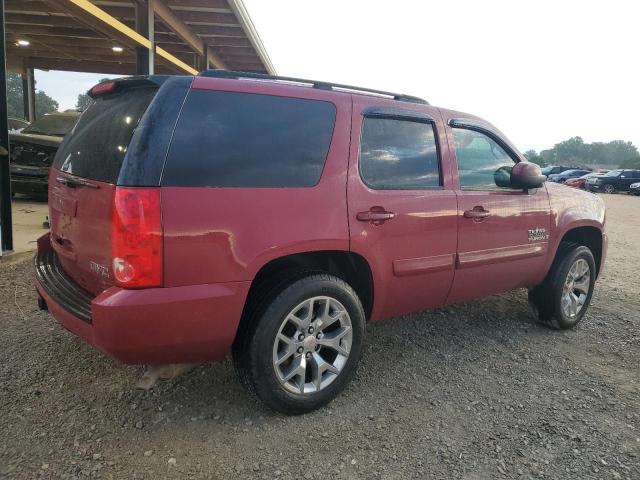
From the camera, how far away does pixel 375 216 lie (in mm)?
2908

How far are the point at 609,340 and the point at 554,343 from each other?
55 centimetres

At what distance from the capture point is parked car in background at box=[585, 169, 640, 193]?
30.0 meters

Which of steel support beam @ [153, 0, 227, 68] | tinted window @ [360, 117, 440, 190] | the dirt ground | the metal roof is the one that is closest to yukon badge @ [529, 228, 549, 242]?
the dirt ground

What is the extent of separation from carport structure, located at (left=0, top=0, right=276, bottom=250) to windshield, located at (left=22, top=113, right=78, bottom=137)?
185cm

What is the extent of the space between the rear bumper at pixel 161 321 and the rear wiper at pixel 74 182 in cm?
56

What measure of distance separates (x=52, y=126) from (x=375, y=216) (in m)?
9.32

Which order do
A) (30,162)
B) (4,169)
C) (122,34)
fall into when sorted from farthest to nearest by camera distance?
(30,162), (122,34), (4,169)

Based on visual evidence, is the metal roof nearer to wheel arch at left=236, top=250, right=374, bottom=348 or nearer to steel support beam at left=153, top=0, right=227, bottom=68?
steel support beam at left=153, top=0, right=227, bottom=68

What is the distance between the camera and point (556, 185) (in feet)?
14.0

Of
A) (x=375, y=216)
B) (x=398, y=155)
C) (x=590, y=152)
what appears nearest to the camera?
(x=375, y=216)

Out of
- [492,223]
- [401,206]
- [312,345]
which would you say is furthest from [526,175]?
[312,345]

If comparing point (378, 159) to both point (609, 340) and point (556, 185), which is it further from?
point (609, 340)

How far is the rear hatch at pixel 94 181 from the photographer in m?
2.37

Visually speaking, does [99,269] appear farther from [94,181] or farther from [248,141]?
[248,141]
